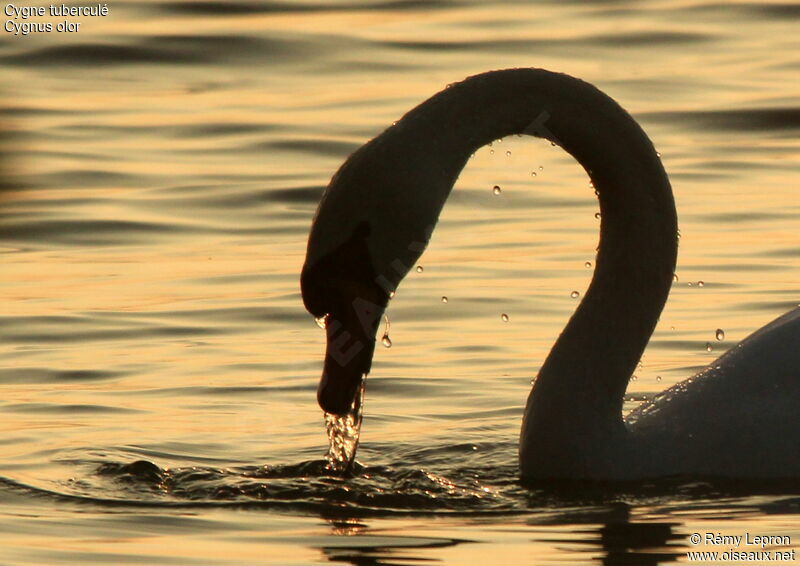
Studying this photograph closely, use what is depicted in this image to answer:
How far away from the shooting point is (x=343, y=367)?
6504mm

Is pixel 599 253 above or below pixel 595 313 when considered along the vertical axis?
above

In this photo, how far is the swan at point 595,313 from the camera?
6340 millimetres

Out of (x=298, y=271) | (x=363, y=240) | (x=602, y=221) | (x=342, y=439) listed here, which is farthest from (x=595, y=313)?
(x=298, y=271)

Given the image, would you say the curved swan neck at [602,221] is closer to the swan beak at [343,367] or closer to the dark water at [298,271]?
the swan beak at [343,367]

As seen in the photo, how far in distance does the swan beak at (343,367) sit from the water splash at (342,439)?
0.31 meters

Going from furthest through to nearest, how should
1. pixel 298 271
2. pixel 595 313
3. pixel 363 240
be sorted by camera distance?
pixel 298 271
pixel 595 313
pixel 363 240

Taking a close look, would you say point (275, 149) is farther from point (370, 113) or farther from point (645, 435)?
point (645, 435)

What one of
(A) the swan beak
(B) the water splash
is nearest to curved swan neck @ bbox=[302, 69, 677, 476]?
(A) the swan beak

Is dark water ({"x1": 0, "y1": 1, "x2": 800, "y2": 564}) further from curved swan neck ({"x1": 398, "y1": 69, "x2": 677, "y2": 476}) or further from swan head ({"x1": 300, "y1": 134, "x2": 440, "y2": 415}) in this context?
swan head ({"x1": 300, "y1": 134, "x2": 440, "y2": 415})

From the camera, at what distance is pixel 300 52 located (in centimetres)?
1708

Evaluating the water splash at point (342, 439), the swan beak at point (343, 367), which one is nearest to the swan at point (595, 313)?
the swan beak at point (343, 367)

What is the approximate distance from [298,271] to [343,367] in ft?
15.2

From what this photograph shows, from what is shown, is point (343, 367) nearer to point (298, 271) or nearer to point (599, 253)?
point (599, 253)

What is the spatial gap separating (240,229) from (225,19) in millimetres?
6639
